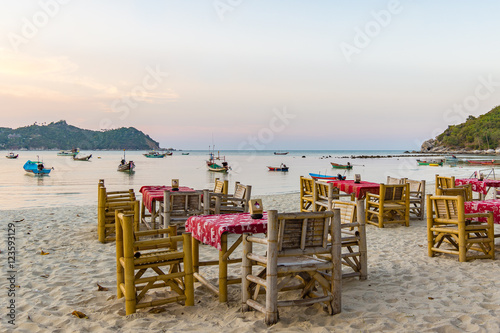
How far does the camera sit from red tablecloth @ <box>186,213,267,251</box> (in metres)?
4.04

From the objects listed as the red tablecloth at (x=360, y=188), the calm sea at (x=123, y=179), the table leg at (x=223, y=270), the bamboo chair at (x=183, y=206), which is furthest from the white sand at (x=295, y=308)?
the calm sea at (x=123, y=179)

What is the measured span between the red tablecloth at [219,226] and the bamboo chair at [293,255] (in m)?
0.21

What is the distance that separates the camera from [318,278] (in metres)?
3.84

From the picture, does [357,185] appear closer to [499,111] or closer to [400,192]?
[400,192]

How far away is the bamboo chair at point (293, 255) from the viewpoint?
11.6 feet

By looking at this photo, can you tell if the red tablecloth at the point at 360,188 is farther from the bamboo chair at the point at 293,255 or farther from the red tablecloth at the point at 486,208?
the bamboo chair at the point at 293,255

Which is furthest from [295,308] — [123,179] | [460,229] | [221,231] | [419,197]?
[123,179]

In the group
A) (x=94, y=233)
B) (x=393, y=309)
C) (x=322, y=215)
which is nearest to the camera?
(x=322, y=215)

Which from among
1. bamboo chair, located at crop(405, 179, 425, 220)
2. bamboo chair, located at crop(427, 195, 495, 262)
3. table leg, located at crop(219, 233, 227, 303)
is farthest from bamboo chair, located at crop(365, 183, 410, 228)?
table leg, located at crop(219, 233, 227, 303)

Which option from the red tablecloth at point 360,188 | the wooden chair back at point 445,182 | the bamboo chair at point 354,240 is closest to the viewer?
the bamboo chair at point 354,240

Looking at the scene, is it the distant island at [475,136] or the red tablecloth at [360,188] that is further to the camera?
the distant island at [475,136]

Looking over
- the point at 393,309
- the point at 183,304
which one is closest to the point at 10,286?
the point at 183,304

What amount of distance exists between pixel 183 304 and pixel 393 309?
2.25 metres

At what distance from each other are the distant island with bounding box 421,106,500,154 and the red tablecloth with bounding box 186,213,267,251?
433ft
